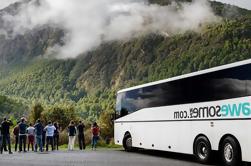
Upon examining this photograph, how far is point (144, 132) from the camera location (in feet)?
71.6

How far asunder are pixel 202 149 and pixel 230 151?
6.74 ft

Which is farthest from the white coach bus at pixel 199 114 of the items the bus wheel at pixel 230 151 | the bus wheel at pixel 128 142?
the bus wheel at pixel 128 142

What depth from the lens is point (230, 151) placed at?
47.8 feet

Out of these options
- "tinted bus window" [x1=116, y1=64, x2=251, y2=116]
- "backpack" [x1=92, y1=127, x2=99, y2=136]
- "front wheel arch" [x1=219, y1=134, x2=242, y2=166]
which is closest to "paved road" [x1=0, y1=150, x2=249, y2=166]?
"front wheel arch" [x1=219, y1=134, x2=242, y2=166]

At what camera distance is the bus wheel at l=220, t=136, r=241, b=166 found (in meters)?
14.1

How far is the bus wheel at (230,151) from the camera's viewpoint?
14148 millimetres

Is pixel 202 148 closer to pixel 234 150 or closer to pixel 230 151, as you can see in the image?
pixel 230 151

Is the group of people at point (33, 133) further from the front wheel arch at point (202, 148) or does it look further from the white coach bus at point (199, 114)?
the front wheel arch at point (202, 148)

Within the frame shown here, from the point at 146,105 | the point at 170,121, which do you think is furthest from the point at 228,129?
the point at 146,105

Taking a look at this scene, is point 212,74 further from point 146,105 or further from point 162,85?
point 146,105

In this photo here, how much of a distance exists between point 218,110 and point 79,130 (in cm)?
1457

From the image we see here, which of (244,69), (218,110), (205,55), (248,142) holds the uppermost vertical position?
(205,55)

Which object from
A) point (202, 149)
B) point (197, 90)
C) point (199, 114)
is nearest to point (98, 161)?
point (202, 149)

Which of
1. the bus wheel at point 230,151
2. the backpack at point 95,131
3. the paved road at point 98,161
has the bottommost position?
the paved road at point 98,161
